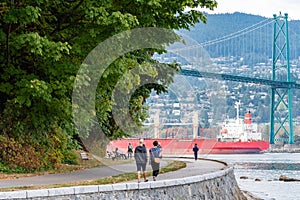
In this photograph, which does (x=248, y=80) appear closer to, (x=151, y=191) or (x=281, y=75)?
(x=281, y=75)

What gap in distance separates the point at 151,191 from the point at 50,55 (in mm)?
5696

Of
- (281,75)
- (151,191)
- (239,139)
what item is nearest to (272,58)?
(281,75)

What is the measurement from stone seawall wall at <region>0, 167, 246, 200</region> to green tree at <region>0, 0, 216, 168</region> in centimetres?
440

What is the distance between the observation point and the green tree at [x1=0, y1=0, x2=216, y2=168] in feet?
60.9

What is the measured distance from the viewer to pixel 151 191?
47.1ft

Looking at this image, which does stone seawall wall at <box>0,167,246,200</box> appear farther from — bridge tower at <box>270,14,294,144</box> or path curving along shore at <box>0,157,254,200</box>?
bridge tower at <box>270,14,294,144</box>

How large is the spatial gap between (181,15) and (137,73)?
2968 millimetres

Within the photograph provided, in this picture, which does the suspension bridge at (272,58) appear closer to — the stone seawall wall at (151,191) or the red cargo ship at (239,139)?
the red cargo ship at (239,139)


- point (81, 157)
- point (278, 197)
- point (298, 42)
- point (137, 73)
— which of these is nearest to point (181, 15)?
point (137, 73)

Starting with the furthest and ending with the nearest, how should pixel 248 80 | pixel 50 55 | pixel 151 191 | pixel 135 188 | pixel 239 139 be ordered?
pixel 239 139 → pixel 248 80 → pixel 50 55 → pixel 151 191 → pixel 135 188

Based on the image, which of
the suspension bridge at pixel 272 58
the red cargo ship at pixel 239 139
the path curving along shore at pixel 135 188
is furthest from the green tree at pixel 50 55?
the red cargo ship at pixel 239 139

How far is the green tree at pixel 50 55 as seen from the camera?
731 inches

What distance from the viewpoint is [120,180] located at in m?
17.1

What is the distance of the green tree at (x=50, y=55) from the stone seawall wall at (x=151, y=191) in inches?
173
